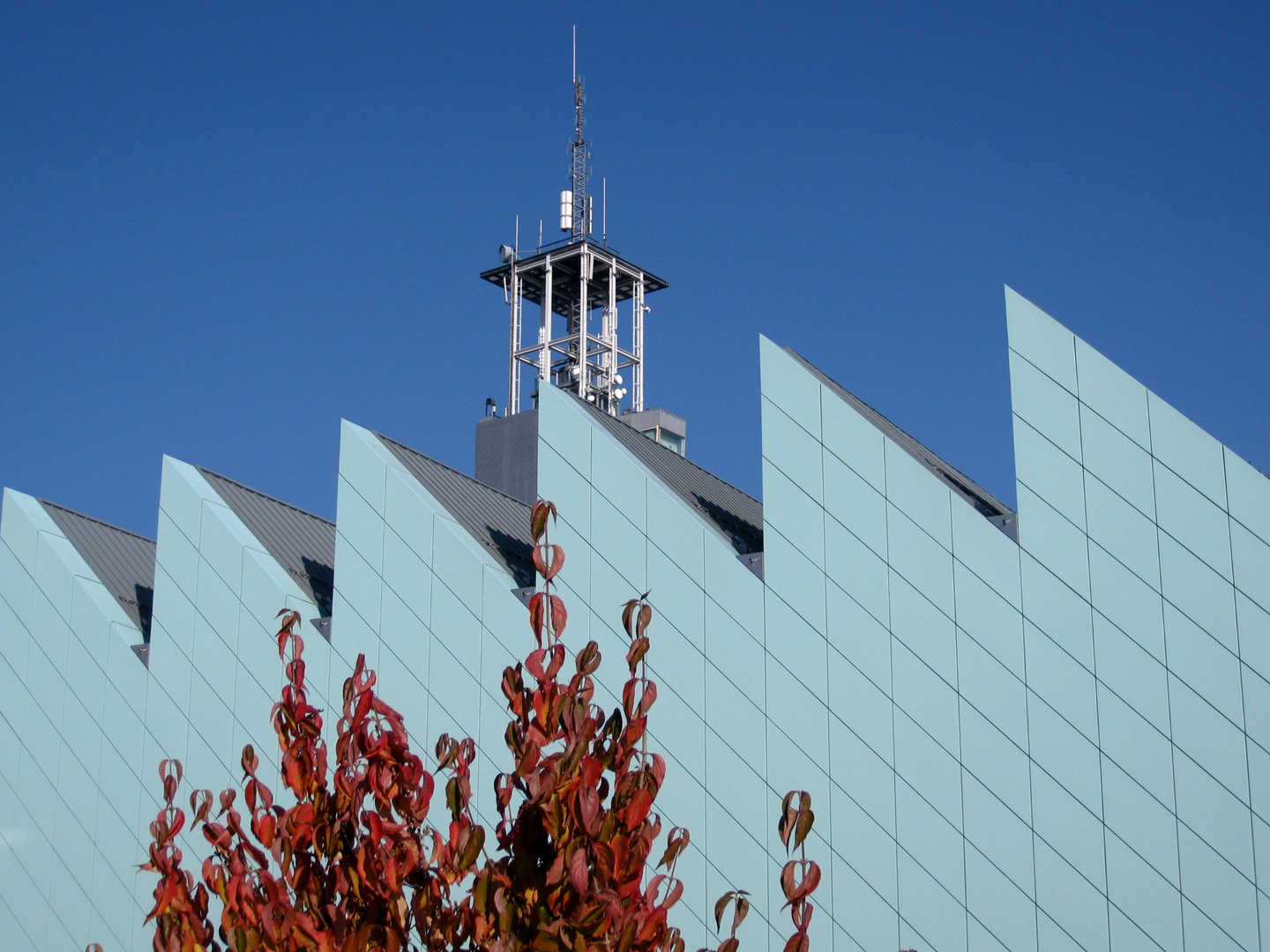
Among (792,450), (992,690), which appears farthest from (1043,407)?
(992,690)

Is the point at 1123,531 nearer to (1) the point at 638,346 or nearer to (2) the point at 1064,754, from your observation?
(2) the point at 1064,754

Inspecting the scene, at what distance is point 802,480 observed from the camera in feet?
82.5

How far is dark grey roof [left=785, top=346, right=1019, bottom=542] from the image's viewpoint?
23719 millimetres

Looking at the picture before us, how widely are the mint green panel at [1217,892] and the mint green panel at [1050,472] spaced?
5.11m

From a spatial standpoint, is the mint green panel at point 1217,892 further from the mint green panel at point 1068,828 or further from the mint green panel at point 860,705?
the mint green panel at point 860,705

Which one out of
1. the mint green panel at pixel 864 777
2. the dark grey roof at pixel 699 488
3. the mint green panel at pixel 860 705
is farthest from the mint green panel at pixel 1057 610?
the dark grey roof at pixel 699 488

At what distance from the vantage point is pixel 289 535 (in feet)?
108

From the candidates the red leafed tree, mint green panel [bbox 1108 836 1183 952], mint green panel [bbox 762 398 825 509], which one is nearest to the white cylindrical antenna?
mint green panel [bbox 762 398 825 509]

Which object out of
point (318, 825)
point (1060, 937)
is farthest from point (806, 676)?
point (318, 825)

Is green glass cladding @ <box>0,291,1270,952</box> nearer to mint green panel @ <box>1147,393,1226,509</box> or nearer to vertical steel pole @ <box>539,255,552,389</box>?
mint green panel @ <box>1147,393,1226,509</box>

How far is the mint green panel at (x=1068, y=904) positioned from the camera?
21.5 meters

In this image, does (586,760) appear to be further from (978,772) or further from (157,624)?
(157,624)

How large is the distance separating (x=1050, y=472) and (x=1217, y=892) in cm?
668

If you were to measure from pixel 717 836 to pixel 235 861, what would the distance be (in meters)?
17.3
